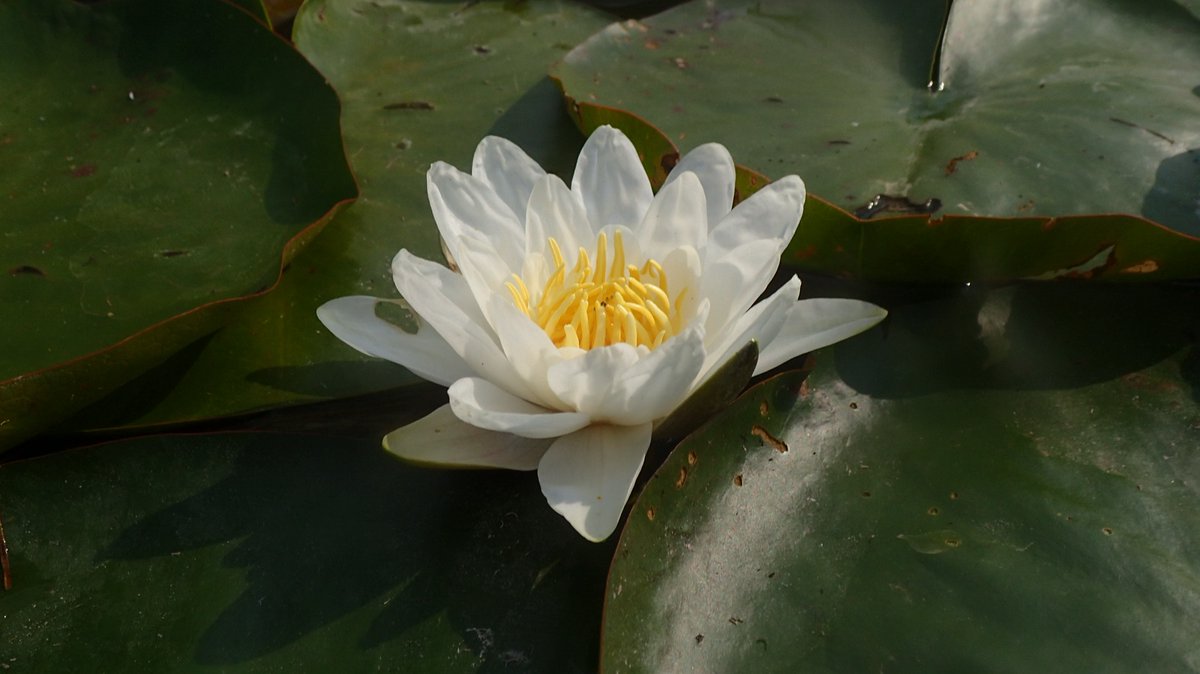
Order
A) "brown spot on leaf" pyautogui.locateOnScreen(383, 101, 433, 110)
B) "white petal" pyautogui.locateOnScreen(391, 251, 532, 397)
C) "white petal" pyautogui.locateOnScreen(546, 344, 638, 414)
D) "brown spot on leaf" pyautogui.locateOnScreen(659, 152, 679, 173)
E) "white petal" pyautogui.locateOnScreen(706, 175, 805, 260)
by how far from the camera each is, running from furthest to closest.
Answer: "brown spot on leaf" pyautogui.locateOnScreen(383, 101, 433, 110) < "brown spot on leaf" pyautogui.locateOnScreen(659, 152, 679, 173) < "white petal" pyautogui.locateOnScreen(706, 175, 805, 260) < "white petal" pyautogui.locateOnScreen(391, 251, 532, 397) < "white petal" pyautogui.locateOnScreen(546, 344, 638, 414)

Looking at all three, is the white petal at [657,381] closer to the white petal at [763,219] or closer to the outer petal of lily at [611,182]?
the white petal at [763,219]

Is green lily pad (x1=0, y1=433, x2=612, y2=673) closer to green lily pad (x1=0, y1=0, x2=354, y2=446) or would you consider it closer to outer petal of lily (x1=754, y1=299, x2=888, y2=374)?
green lily pad (x1=0, y1=0, x2=354, y2=446)

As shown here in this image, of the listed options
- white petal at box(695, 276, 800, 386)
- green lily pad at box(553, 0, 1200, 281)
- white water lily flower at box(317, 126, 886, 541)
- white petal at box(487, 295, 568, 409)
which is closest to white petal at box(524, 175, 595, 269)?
white water lily flower at box(317, 126, 886, 541)

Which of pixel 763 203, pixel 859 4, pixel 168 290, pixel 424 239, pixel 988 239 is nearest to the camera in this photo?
pixel 763 203

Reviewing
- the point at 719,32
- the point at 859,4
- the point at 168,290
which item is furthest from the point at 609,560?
the point at 859,4

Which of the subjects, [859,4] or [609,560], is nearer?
[609,560]

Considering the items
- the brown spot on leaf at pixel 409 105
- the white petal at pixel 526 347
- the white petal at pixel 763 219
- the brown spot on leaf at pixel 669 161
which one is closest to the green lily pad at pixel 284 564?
the white petal at pixel 526 347

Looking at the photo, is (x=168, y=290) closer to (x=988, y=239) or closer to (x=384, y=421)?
(x=384, y=421)
